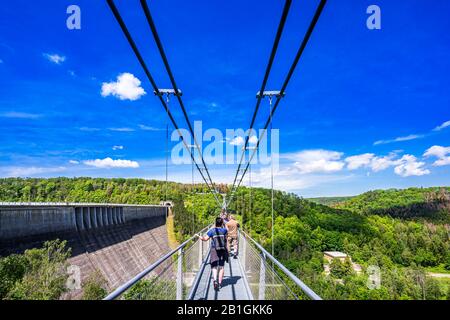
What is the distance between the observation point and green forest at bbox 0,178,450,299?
56.0m

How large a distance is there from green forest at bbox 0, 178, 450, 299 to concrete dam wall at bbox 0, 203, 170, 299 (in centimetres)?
1473

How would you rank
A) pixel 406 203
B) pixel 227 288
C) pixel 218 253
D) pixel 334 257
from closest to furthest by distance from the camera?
pixel 218 253 < pixel 227 288 < pixel 334 257 < pixel 406 203

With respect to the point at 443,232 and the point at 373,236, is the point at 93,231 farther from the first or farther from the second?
the point at 443,232

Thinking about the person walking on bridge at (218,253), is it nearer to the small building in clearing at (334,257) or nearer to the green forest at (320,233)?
the green forest at (320,233)

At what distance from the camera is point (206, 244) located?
26.8ft

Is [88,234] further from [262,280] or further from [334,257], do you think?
[334,257]

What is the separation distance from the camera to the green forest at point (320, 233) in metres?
56.0

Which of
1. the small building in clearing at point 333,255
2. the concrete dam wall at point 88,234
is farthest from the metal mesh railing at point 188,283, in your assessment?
the small building in clearing at point 333,255

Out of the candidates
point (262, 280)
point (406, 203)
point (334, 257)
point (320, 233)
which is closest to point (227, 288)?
point (262, 280)

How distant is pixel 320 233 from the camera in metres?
76.6

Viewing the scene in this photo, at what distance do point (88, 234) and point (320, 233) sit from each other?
63.3 m

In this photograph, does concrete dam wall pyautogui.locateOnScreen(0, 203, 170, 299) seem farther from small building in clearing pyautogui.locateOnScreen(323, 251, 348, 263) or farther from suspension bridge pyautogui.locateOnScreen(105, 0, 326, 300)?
small building in clearing pyautogui.locateOnScreen(323, 251, 348, 263)

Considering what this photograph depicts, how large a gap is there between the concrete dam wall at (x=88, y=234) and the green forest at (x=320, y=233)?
14.7 metres
